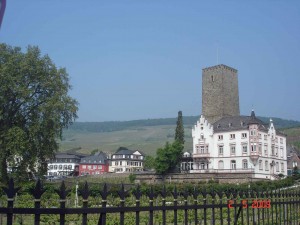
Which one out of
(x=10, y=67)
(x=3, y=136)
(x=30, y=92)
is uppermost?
(x=10, y=67)

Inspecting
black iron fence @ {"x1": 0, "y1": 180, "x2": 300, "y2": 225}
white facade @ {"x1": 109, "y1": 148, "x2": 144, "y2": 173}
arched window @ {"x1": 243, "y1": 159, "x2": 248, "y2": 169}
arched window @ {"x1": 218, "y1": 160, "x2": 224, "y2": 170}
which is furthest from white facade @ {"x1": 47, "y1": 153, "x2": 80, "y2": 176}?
Answer: black iron fence @ {"x1": 0, "y1": 180, "x2": 300, "y2": 225}

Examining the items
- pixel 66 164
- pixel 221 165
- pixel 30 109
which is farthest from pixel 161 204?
pixel 66 164

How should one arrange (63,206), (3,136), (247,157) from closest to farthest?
1. (63,206)
2. (3,136)
3. (247,157)

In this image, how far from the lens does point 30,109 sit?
45.3 m

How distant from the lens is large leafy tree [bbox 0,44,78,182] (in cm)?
4197

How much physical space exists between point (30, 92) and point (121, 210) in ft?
133

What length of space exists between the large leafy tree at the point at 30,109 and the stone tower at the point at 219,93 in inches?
1999

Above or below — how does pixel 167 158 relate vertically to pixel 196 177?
above

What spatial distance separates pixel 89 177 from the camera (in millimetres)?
90000

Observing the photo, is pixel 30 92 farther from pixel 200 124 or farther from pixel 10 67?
pixel 200 124

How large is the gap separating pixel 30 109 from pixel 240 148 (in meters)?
42.4

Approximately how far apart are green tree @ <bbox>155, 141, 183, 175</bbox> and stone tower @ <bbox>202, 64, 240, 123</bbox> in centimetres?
1762

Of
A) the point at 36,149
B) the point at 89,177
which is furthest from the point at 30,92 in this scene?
the point at 89,177
